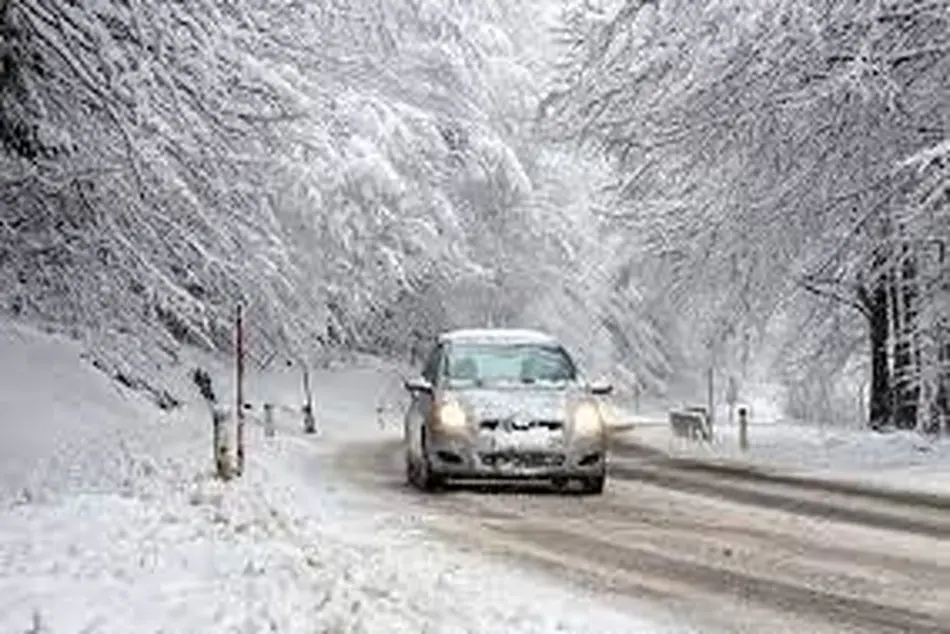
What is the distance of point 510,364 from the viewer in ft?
66.5

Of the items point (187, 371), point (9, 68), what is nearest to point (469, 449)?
point (9, 68)

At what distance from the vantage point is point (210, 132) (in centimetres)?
1909

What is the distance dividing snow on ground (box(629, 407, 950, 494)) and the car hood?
159 inches

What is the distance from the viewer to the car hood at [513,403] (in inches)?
727

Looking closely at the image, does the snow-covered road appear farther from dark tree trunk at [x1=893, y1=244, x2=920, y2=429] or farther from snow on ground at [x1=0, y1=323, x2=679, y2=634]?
dark tree trunk at [x1=893, y1=244, x2=920, y2=429]

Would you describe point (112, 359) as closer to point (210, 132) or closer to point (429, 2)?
point (210, 132)

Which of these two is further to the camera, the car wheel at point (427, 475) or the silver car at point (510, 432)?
the car wheel at point (427, 475)

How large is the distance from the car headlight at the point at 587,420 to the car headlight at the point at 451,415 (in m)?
1.16

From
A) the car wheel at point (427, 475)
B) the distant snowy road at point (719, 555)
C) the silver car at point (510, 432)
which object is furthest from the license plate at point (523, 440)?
the car wheel at point (427, 475)

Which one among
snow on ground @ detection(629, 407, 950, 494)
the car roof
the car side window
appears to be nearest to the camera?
the car side window

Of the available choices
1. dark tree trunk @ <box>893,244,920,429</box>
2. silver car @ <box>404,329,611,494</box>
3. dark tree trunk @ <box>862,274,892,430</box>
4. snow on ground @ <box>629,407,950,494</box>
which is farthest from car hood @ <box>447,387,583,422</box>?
dark tree trunk @ <box>862,274,892,430</box>

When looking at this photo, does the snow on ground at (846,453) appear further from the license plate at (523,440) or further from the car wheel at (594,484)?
the license plate at (523,440)

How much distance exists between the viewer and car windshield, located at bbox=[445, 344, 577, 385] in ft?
65.4

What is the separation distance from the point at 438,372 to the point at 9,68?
5.47 m
